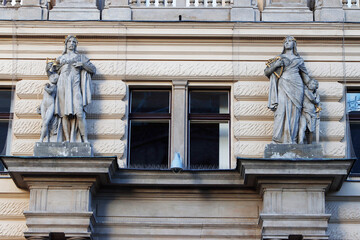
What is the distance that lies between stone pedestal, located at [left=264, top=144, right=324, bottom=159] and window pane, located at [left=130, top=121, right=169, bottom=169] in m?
2.26

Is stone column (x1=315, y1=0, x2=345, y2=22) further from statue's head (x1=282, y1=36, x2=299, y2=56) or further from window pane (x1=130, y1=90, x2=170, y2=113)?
window pane (x1=130, y1=90, x2=170, y2=113)

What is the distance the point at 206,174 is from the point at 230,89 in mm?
2293

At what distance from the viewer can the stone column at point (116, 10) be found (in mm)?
22469

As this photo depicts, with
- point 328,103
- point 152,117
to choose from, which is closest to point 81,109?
point 152,117

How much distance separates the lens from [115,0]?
74.3 ft

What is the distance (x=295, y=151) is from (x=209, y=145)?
2.06 meters

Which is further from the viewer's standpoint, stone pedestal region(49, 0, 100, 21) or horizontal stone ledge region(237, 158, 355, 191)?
stone pedestal region(49, 0, 100, 21)

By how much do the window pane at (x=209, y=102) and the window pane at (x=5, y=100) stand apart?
3801mm

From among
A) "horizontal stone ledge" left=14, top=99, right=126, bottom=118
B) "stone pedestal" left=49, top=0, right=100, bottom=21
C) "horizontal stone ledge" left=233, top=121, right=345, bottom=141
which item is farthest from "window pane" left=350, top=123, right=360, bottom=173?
"stone pedestal" left=49, top=0, right=100, bottom=21

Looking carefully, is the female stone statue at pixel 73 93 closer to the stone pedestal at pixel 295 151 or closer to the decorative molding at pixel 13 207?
the decorative molding at pixel 13 207

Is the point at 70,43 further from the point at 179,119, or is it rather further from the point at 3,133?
the point at 179,119

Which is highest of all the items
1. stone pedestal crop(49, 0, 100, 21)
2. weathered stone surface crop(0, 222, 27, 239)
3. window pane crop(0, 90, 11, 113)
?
stone pedestal crop(49, 0, 100, 21)

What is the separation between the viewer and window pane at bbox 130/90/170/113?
22.1 m

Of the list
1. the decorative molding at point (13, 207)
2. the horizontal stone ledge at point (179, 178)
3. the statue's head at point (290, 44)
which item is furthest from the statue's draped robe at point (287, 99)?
the decorative molding at point (13, 207)
